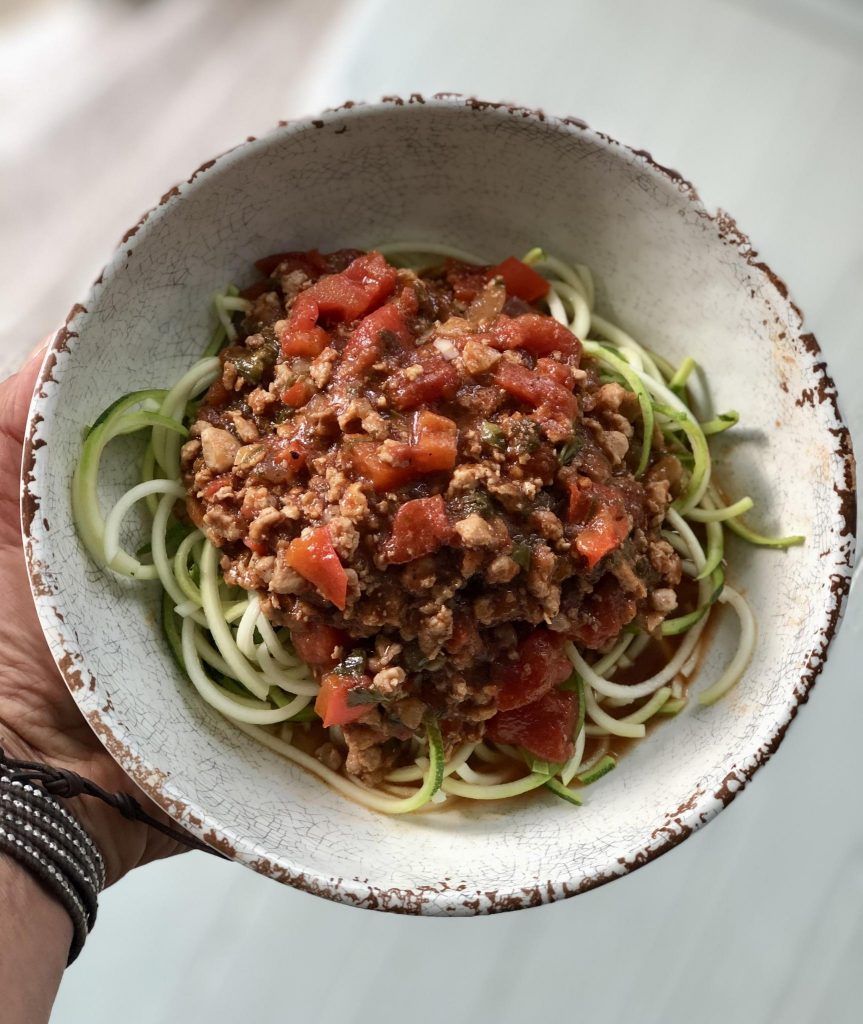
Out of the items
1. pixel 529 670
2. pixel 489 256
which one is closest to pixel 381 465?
pixel 529 670

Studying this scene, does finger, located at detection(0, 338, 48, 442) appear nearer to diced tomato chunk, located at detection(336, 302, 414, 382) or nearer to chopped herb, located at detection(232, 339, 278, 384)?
→ chopped herb, located at detection(232, 339, 278, 384)

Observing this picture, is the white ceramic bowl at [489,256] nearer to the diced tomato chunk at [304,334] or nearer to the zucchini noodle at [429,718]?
the zucchini noodle at [429,718]

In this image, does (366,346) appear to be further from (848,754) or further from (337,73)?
(848,754)

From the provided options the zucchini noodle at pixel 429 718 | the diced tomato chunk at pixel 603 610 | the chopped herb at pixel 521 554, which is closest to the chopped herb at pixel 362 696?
the zucchini noodle at pixel 429 718

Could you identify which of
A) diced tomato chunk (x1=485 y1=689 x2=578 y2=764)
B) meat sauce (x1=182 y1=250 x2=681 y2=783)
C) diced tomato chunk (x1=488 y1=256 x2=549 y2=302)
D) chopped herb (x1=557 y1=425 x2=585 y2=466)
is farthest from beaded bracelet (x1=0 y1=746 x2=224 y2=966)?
diced tomato chunk (x1=488 y1=256 x2=549 y2=302)

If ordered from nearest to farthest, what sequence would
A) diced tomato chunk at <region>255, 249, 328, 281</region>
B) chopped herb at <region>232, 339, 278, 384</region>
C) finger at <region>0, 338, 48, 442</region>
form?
1. chopped herb at <region>232, 339, 278, 384</region>
2. finger at <region>0, 338, 48, 442</region>
3. diced tomato chunk at <region>255, 249, 328, 281</region>

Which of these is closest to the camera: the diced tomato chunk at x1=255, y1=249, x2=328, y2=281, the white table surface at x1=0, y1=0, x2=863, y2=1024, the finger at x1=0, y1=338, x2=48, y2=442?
the finger at x1=0, y1=338, x2=48, y2=442

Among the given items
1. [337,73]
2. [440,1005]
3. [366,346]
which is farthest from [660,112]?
[440,1005]

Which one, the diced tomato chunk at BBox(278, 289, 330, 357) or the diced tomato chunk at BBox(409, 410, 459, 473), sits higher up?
the diced tomato chunk at BBox(278, 289, 330, 357)
